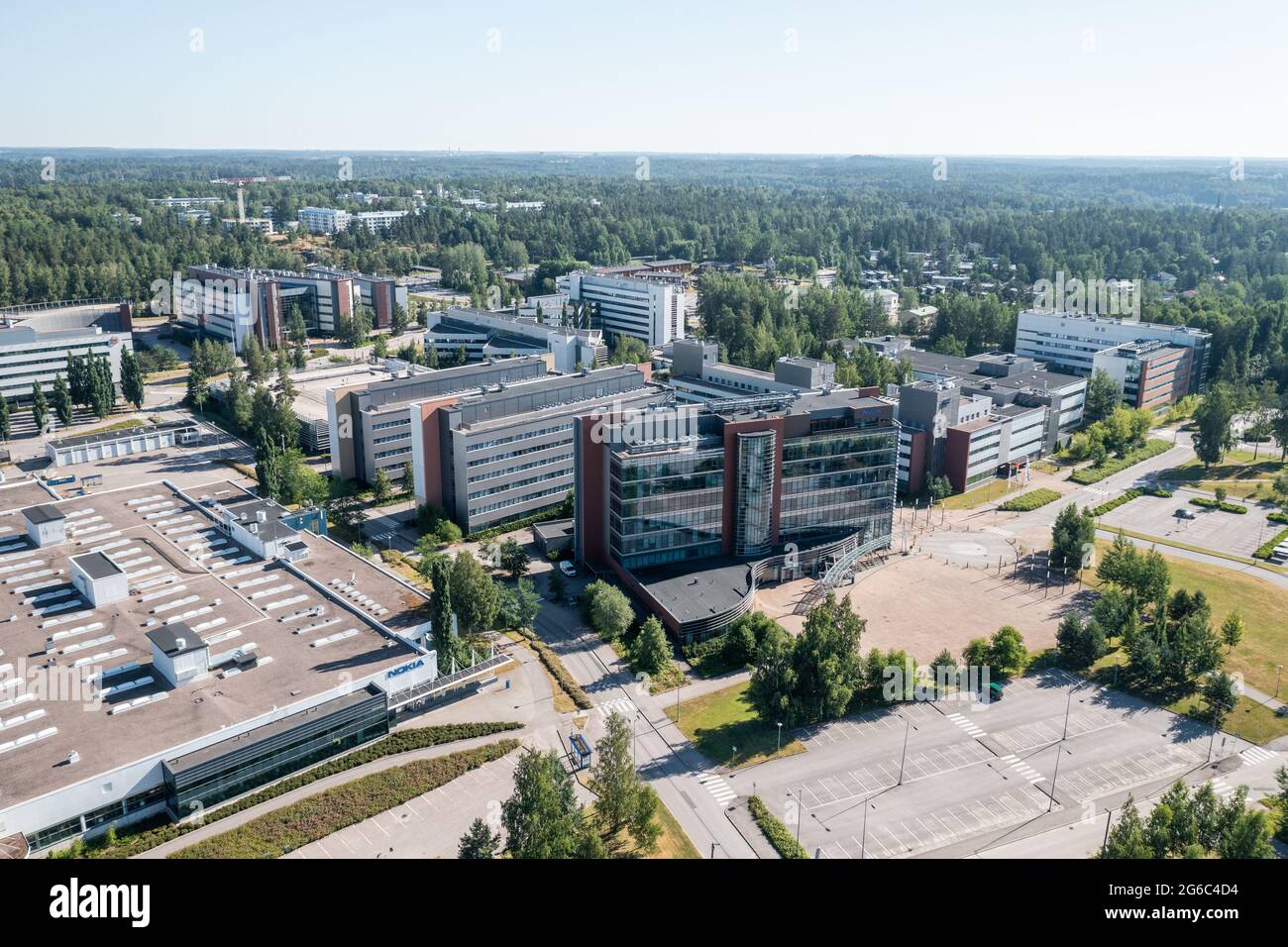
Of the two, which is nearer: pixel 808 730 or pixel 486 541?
pixel 808 730

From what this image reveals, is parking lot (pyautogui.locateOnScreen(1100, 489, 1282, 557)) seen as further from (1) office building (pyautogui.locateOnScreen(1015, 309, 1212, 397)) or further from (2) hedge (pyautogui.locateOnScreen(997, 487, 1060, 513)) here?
(1) office building (pyautogui.locateOnScreen(1015, 309, 1212, 397))

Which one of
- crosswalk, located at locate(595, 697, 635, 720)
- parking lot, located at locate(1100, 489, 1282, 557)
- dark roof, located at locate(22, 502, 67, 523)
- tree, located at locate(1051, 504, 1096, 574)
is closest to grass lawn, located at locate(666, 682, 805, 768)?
crosswalk, located at locate(595, 697, 635, 720)

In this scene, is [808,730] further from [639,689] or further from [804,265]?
[804,265]

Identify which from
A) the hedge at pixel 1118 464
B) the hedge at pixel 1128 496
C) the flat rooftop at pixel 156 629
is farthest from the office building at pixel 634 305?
the flat rooftop at pixel 156 629

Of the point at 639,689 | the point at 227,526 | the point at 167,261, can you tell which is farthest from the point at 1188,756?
the point at 167,261

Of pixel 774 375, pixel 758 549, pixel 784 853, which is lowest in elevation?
pixel 784 853
